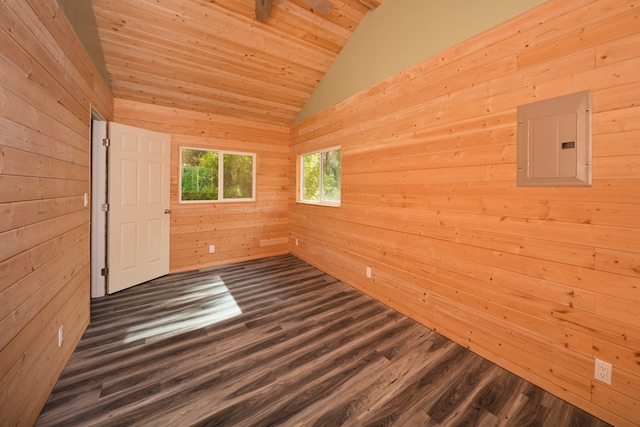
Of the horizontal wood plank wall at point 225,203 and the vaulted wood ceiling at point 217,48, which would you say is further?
the horizontal wood plank wall at point 225,203

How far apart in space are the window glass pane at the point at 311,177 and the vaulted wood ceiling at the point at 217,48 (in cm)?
112

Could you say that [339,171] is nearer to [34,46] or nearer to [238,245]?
[238,245]

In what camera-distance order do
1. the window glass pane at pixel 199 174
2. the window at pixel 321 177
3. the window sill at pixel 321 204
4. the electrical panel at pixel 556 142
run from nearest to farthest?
the electrical panel at pixel 556 142, the window sill at pixel 321 204, the window at pixel 321 177, the window glass pane at pixel 199 174

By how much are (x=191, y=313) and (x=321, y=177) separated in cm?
269

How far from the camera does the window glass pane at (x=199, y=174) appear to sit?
4.09 metres

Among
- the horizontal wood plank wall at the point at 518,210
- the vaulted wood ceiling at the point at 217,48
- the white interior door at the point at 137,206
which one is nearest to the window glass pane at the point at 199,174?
the white interior door at the point at 137,206

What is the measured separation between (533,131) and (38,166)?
3067 millimetres

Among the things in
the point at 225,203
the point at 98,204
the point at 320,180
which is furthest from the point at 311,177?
the point at 98,204

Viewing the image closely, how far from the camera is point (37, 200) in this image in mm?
1425

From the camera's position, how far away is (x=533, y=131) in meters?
1.67

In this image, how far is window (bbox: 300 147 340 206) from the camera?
388 cm

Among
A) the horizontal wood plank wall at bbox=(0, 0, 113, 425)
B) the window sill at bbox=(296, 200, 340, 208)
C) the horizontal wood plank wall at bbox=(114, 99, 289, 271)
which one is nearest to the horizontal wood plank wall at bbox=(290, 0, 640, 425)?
the window sill at bbox=(296, 200, 340, 208)

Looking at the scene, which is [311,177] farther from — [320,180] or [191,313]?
[191,313]

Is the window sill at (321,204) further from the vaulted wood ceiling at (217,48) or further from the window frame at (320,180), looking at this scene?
the vaulted wood ceiling at (217,48)
